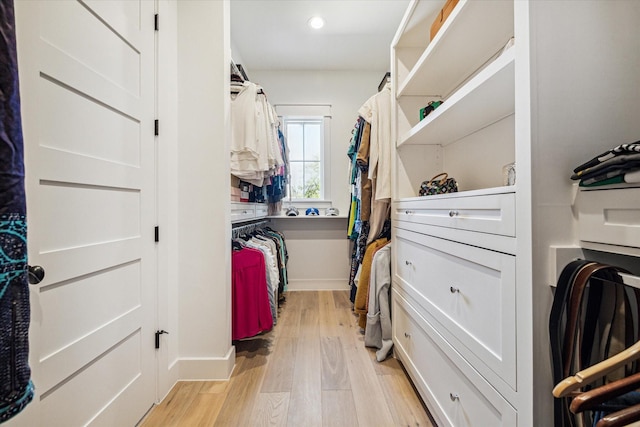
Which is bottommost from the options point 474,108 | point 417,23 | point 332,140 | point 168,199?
point 168,199

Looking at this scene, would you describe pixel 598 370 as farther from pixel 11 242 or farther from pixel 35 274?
pixel 35 274

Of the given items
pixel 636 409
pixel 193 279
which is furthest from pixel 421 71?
pixel 193 279

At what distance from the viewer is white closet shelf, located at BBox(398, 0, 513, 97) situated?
1065mm

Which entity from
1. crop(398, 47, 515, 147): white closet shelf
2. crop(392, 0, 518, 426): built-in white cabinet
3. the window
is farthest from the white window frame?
crop(398, 47, 515, 147): white closet shelf

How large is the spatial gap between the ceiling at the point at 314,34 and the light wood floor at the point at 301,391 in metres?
2.76

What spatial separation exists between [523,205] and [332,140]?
9.63 feet

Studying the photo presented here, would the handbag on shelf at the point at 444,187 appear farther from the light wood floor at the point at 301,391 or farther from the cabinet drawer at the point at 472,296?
the light wood floor at the point at 301,391

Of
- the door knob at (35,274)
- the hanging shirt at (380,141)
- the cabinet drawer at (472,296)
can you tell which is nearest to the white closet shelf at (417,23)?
the hanging shirt at (380,141)

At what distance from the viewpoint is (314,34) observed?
2742 mm

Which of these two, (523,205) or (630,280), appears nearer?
(630,280)

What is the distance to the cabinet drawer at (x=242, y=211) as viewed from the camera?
192 centimetres

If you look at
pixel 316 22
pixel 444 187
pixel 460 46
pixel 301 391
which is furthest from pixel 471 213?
pixel 316 22

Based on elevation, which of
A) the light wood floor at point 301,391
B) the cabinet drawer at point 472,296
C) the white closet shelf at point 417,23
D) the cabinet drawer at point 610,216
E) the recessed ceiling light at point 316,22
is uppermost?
the recessed ceiling light at point 316,22

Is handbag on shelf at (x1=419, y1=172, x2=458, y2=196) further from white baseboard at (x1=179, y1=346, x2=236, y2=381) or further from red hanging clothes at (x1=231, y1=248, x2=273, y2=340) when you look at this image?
white baseboard at (x1=179, y1=346, x2=236, y2=381)
